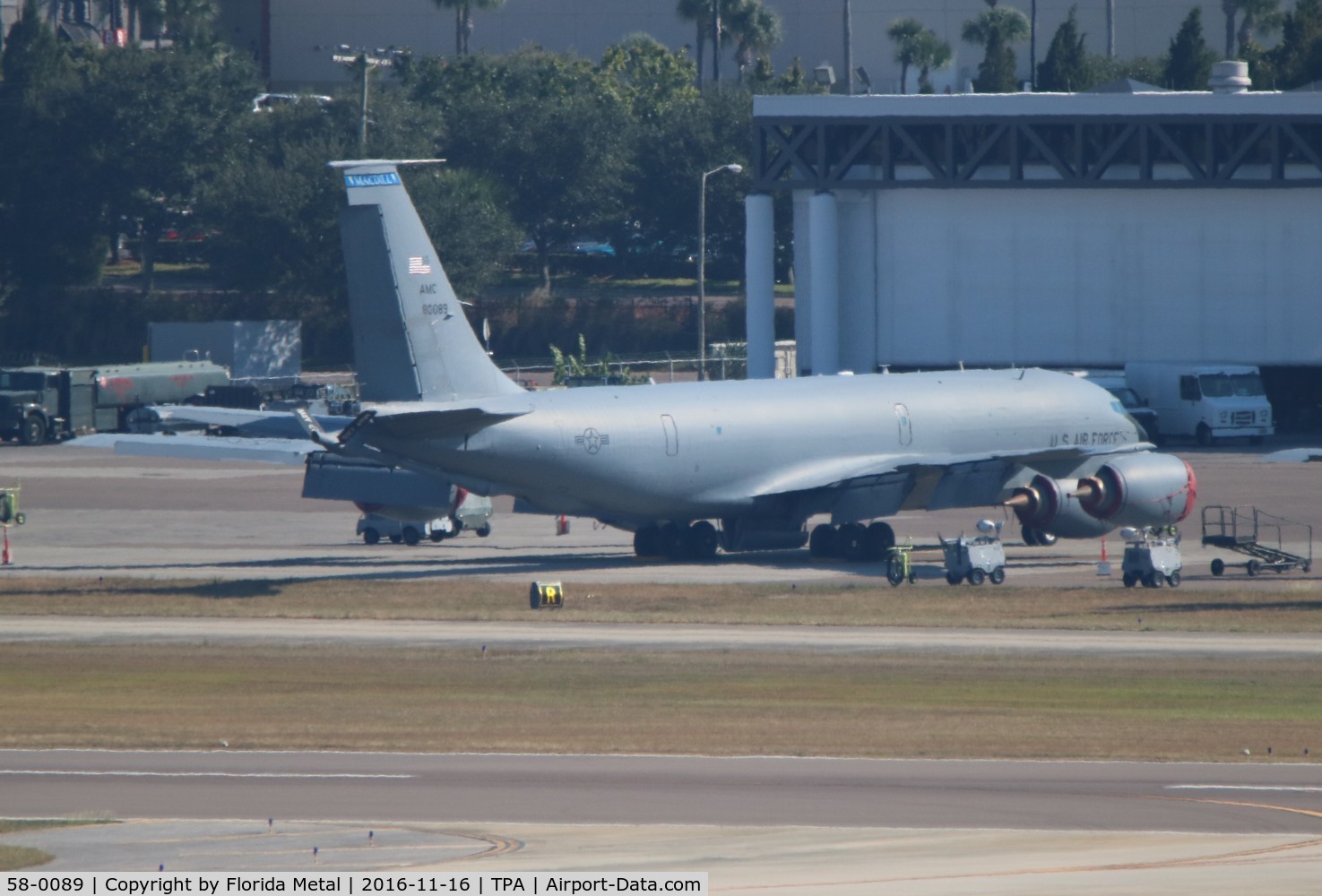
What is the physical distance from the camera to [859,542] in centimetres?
5481

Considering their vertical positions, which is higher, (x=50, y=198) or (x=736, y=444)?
(x=50, y=198)

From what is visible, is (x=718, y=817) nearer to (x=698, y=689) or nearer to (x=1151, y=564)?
(x=698, y=689)

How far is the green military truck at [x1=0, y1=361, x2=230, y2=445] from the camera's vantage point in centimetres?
9475

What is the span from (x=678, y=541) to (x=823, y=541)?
13.1ft

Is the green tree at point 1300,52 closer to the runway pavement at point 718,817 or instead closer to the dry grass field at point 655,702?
the dry grass field at point 655,702

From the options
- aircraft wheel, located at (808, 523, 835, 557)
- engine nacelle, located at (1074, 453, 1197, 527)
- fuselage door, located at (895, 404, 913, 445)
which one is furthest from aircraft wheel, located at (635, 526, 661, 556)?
engine nacelle, located at (1074, 453, 1197, 527)

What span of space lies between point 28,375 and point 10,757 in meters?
70.1

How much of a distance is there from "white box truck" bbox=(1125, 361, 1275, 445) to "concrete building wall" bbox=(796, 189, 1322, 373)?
392cm

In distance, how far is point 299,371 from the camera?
4879 inches

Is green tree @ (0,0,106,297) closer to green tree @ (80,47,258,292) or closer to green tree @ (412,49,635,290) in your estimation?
green tree @ (80,47,258,292)

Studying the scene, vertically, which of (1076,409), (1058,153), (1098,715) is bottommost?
(1098,715)

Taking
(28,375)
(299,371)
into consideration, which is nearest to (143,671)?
(28,375)

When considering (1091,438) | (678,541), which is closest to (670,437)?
(678,541)

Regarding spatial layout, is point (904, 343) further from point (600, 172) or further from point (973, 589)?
point (600, 172)
